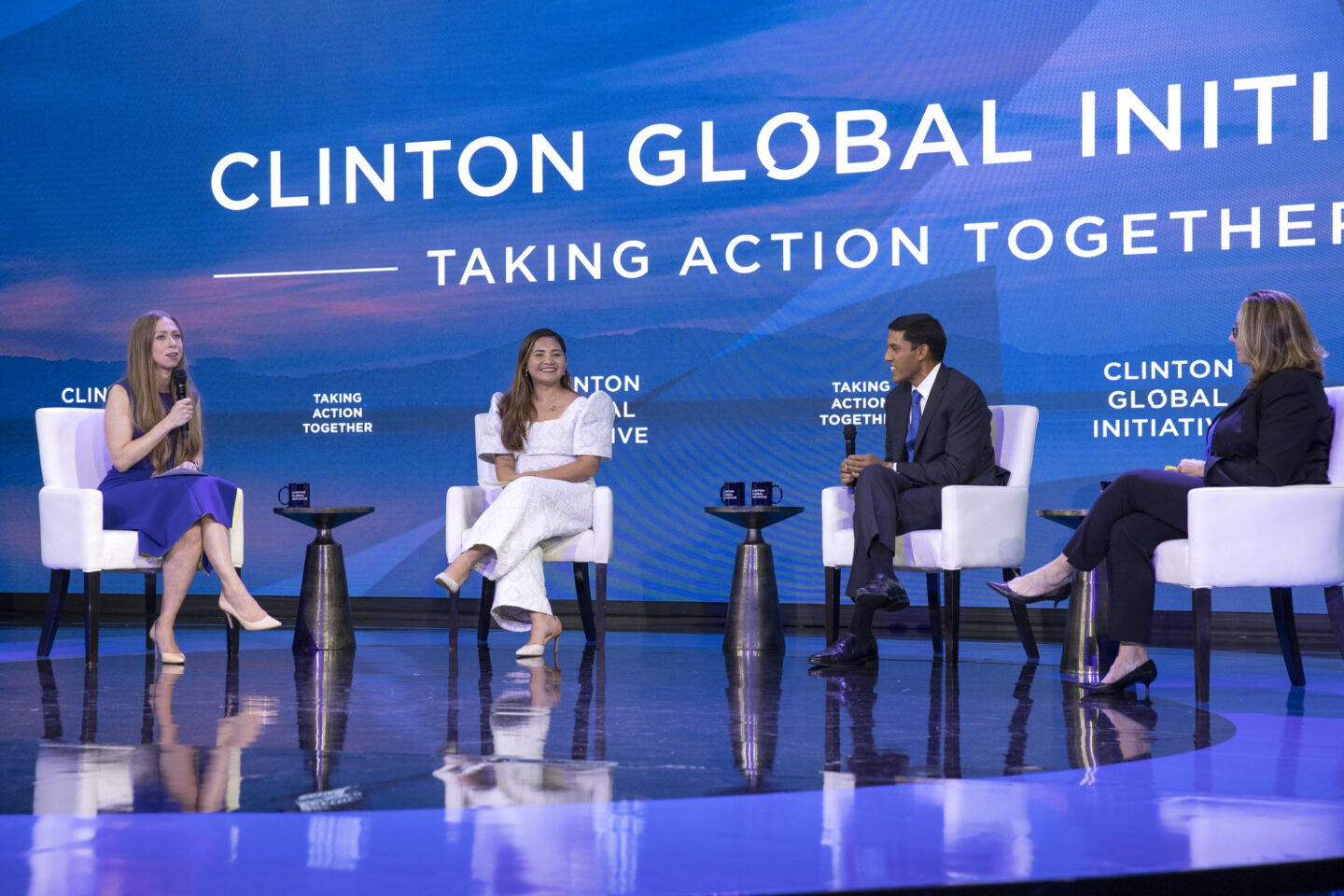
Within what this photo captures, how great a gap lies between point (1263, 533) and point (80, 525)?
369 centimetres

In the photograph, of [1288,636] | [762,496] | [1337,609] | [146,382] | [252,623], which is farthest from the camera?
[762,496]

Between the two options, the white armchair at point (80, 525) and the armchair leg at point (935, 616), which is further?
the armchair leg at point (935, 616)

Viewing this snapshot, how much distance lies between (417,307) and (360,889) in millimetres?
4919

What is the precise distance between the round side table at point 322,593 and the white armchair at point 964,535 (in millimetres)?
1726

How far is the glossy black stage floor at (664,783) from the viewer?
180cm

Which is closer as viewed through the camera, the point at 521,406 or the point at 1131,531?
the point at 1131,531

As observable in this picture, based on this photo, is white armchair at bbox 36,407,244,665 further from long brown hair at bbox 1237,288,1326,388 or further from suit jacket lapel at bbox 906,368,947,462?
A: long brown hair at bbox 1237,288,1326,388

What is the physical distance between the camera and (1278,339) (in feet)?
12.0

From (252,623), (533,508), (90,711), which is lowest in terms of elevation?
(90,711)

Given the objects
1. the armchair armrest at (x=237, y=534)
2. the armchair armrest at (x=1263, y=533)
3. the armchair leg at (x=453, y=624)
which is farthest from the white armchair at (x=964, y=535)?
the armchair armrest at (x=237, y=534)

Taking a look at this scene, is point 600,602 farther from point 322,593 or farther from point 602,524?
point 322,593

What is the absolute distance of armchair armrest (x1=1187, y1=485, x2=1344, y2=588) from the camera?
3662 mm

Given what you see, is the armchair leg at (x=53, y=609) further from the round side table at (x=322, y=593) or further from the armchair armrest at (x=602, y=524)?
the armchair armrest at (x=602, y=524)

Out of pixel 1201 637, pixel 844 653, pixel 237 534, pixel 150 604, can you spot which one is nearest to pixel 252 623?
pixel 237 534
